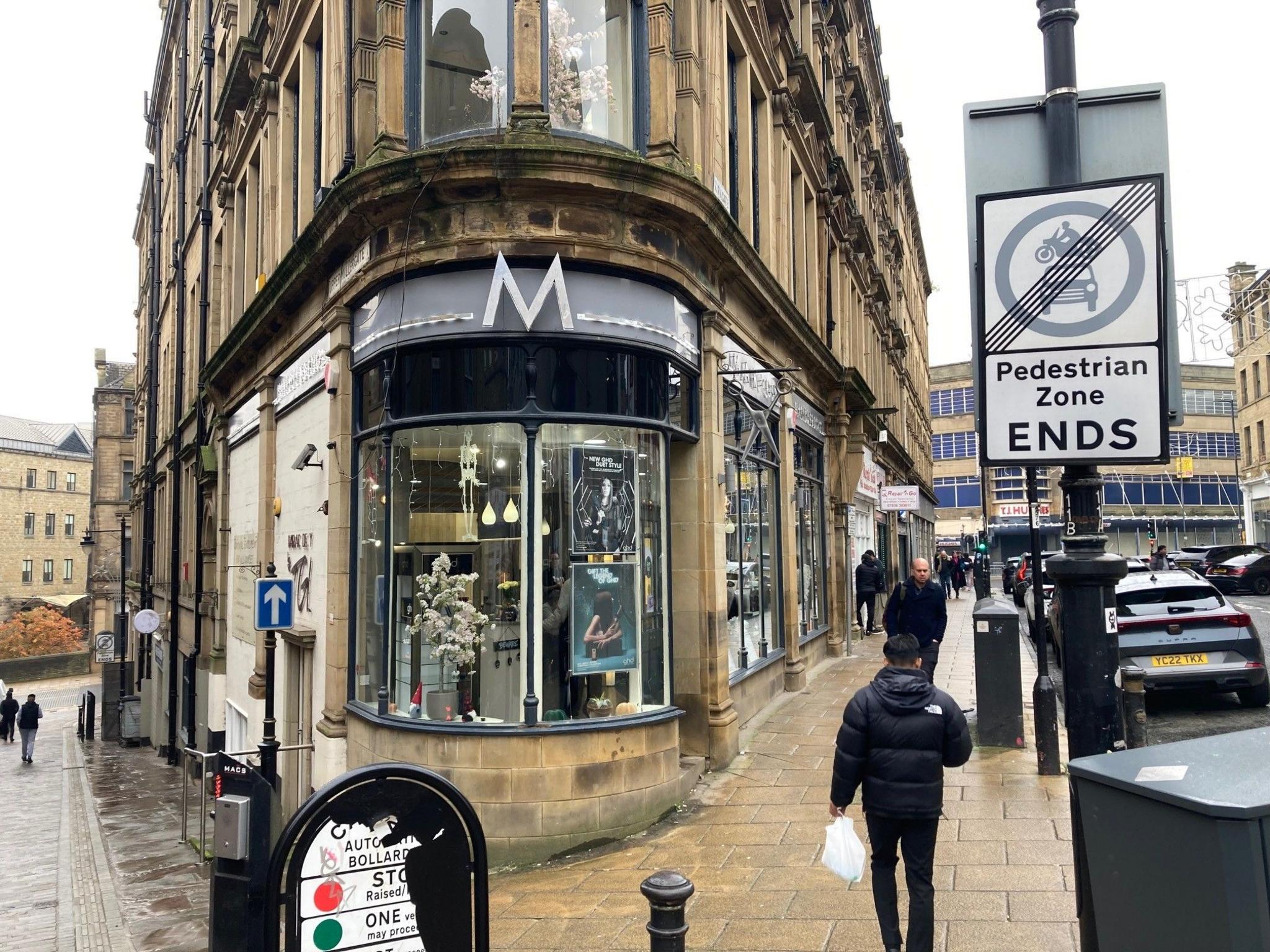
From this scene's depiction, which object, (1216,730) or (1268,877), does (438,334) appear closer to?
(1268,877)

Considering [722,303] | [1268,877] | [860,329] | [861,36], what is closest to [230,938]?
[1268,877]

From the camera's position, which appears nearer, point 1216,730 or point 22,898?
point 1216,730

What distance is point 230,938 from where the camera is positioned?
173 inches

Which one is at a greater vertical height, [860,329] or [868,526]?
[860,329]

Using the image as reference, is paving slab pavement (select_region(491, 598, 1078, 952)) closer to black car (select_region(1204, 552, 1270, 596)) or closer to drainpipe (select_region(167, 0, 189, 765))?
drainpipe (select_region(167, 0, 189, 765))

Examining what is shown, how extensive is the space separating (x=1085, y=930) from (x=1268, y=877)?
1012 millimetres

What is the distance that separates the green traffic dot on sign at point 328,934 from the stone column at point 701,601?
19.6ft

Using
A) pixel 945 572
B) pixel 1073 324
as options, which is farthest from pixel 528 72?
pixel 945 572

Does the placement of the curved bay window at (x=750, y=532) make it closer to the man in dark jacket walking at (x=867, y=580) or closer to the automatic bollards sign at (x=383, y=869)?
the automatic bollards sign at (x=383, y=869)

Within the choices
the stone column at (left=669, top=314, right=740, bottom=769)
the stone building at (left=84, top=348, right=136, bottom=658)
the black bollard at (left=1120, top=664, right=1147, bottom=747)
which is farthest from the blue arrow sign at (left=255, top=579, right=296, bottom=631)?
the stone building at (left=84, top=348, right=136, bottom=658)

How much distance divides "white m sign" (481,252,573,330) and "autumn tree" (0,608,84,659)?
223 ft

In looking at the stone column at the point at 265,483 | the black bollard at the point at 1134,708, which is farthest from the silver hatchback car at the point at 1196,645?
the stone column at the point at 265,483

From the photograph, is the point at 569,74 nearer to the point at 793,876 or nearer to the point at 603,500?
the point at 603,500

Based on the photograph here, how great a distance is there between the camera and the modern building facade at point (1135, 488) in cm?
7325
